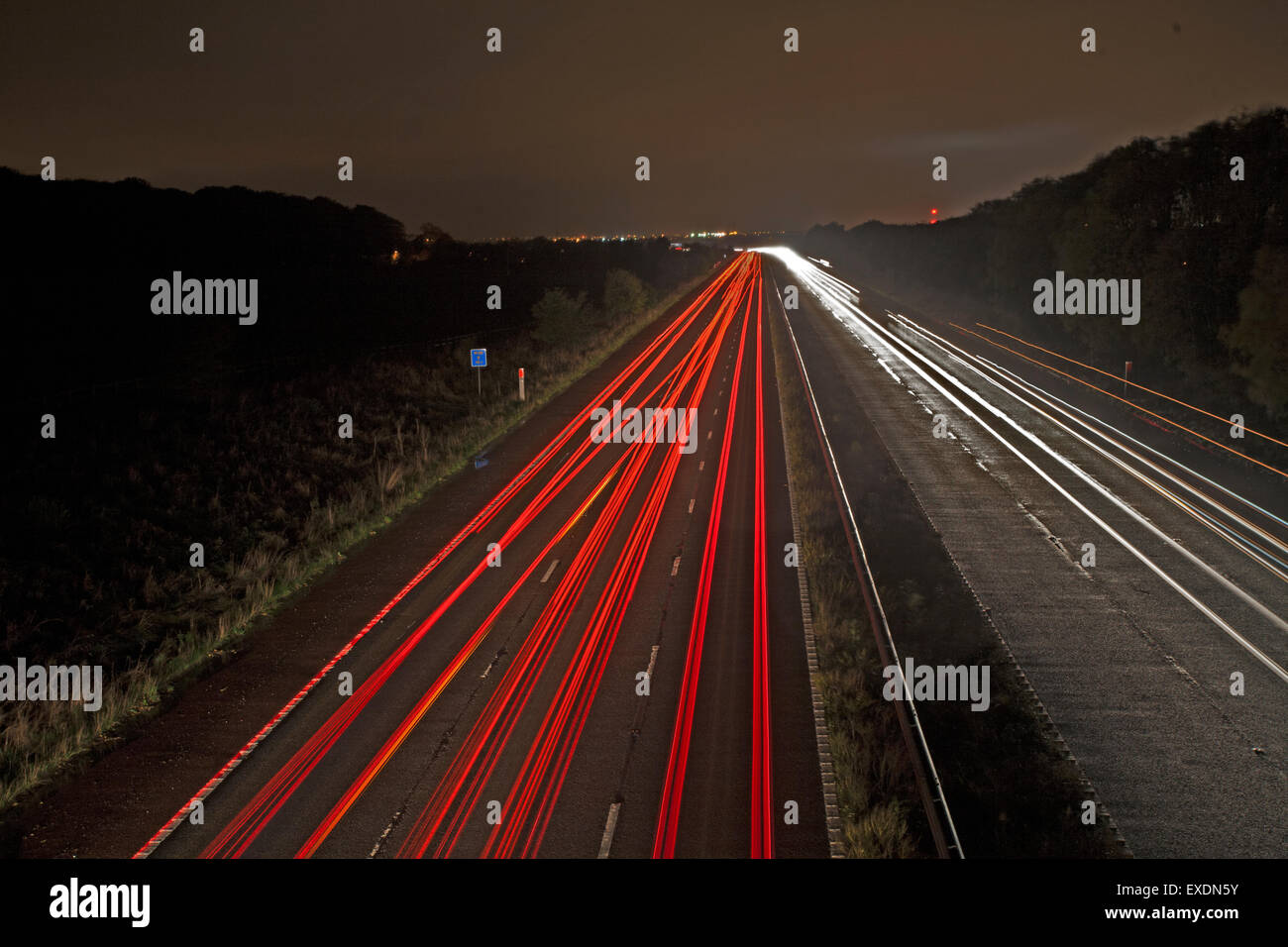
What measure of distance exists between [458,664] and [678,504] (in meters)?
8.85

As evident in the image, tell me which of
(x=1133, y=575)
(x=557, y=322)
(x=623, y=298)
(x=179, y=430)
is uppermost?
(x=623, y=298)

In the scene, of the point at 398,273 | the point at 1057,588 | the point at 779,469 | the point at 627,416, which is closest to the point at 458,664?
the point at 1057,588

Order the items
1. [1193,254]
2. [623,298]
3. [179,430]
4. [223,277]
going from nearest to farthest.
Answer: [179,430]
[1193,254]
[623,298]
[223,277]

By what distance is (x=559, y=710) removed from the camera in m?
10.8

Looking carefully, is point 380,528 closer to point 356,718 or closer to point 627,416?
point 356,718

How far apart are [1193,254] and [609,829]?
1347 inches

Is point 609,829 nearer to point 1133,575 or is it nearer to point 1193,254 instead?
point 1133,575

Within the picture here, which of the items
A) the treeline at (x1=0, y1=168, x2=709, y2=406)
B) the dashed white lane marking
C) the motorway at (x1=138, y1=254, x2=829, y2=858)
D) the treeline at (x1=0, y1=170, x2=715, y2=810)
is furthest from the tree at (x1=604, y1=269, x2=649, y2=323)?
the dashed white lane marking

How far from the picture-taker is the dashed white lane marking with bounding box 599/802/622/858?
316 inches

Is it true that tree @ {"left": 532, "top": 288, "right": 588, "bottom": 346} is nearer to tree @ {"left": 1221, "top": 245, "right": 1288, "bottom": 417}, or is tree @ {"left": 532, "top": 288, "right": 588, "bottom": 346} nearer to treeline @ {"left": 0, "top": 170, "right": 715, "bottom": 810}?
treeline @ {"left": 0, "top": 170, "right": 715, "bottom": 810}

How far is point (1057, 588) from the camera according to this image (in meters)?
15.3

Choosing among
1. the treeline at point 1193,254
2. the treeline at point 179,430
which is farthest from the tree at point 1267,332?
the treeline at point 179,430

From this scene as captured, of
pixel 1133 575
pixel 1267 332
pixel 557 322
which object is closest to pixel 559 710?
pixel 1133 575

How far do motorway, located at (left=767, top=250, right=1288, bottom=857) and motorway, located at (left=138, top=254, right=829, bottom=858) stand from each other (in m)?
3.14
